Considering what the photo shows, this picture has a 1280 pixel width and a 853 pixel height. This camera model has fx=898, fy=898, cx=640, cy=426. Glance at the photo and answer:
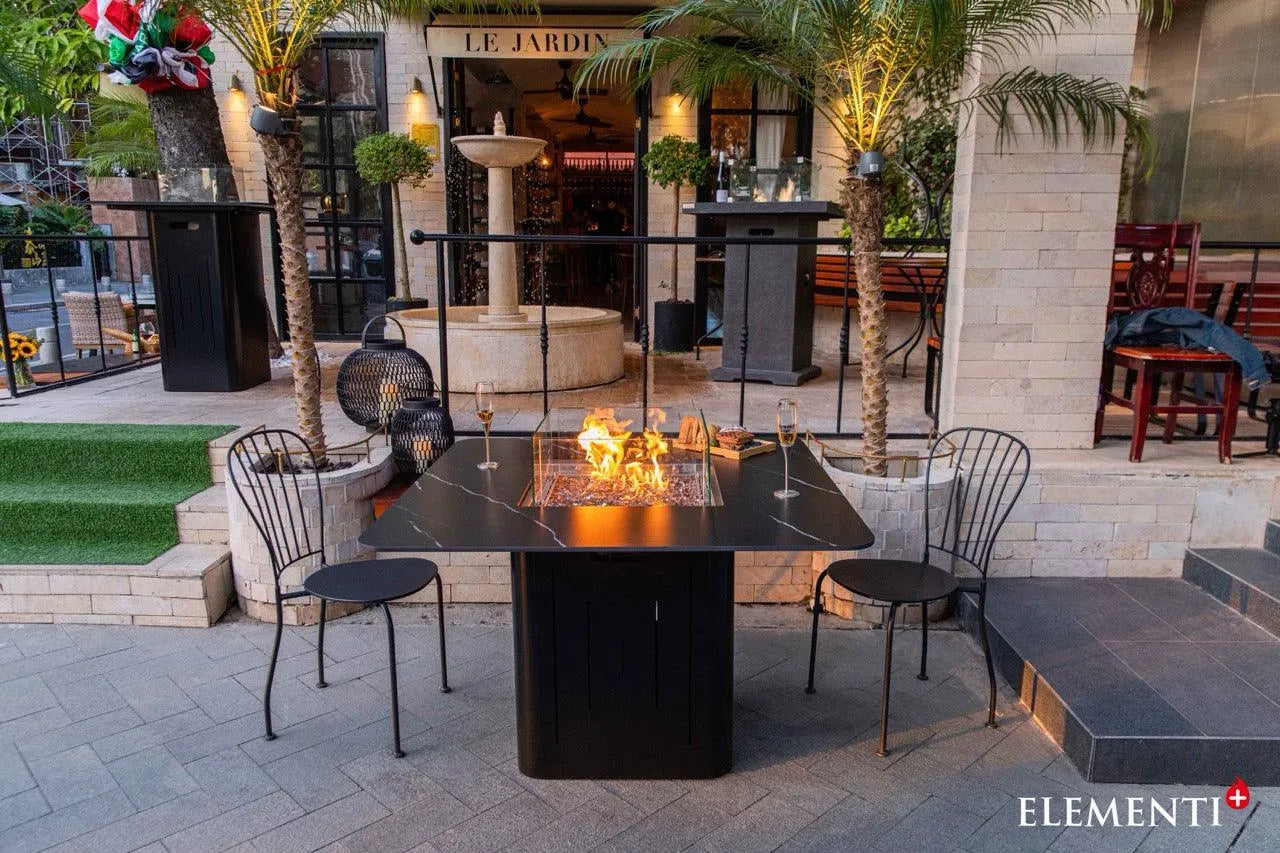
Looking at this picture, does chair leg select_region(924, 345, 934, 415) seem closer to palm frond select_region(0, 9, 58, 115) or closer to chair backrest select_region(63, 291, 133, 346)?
palm frond select_region(0, 9, 58, 115)

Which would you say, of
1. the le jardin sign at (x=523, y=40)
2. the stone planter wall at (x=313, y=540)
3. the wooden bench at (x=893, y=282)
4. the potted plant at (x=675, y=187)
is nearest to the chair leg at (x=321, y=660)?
the stone planter wall at (x=313, y=540)

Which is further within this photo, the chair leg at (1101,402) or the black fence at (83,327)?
the black fence at (83,327)

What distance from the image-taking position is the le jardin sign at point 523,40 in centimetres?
725

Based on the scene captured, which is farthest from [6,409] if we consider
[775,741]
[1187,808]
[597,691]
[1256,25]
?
[1256,25]

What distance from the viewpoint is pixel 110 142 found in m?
8.10

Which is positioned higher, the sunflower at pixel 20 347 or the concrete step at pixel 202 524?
the sunflower at pixel 20 347

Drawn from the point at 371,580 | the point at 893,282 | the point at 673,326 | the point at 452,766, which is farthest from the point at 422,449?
the point at 893,282

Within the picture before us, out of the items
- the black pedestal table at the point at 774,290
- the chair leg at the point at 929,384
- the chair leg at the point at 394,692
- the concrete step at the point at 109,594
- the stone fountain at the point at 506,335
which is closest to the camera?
the chair leg at the point at 394,692

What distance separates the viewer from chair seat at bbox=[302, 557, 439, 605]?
2670mm

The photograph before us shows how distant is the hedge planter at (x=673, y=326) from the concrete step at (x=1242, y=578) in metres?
4.67

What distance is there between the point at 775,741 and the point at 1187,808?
1.13 meters

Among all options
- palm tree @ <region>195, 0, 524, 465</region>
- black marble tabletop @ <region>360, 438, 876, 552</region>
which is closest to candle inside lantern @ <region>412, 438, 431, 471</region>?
palm tree @ <region>195, 0, 524, 465</region>

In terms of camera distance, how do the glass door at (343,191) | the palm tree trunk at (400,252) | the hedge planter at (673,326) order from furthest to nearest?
the glass door at (343,191) < the palm tree trunk at (400,252) < the hedge planter at (673,326)

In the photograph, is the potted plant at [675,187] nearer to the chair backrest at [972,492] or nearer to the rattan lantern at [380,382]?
the rattan lantern at [380,382]
